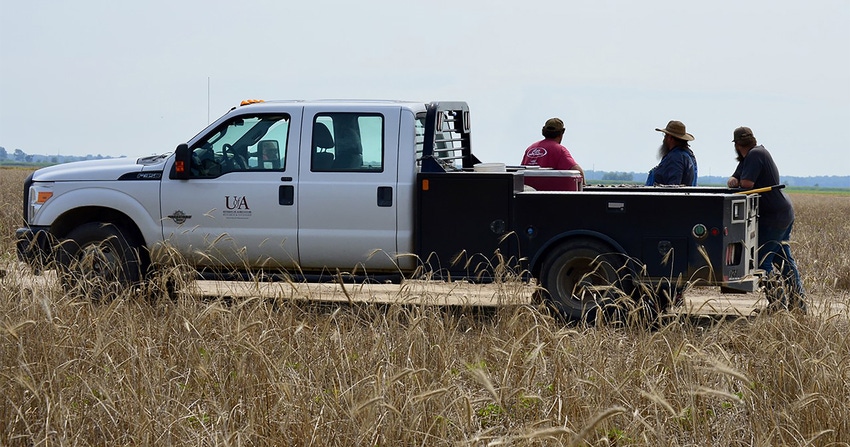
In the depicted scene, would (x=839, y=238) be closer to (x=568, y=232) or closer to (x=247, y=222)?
(x=568, y=232)

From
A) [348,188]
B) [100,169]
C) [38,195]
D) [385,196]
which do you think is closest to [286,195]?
[348,188]

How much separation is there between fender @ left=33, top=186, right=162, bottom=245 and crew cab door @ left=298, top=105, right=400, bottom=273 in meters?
1.41

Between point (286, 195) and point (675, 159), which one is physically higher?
point (675, 159)

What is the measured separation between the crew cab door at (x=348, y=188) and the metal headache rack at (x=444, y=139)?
0.29 m

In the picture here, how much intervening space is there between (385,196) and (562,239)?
153cm

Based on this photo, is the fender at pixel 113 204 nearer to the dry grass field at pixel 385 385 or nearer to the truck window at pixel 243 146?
the truck window at pixel 243 146

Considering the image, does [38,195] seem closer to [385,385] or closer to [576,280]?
[576,280]

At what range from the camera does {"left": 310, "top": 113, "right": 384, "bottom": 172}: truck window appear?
374 inches

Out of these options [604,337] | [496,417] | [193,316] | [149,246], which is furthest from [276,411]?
[149,246]

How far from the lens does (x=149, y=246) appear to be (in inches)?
395

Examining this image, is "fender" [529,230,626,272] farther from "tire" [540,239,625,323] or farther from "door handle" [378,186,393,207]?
"door handle" [378,186,393,207]

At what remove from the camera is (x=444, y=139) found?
10.2 metres

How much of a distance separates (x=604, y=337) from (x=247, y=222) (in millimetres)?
4298

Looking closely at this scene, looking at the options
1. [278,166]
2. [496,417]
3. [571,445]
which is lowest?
[496,417]
